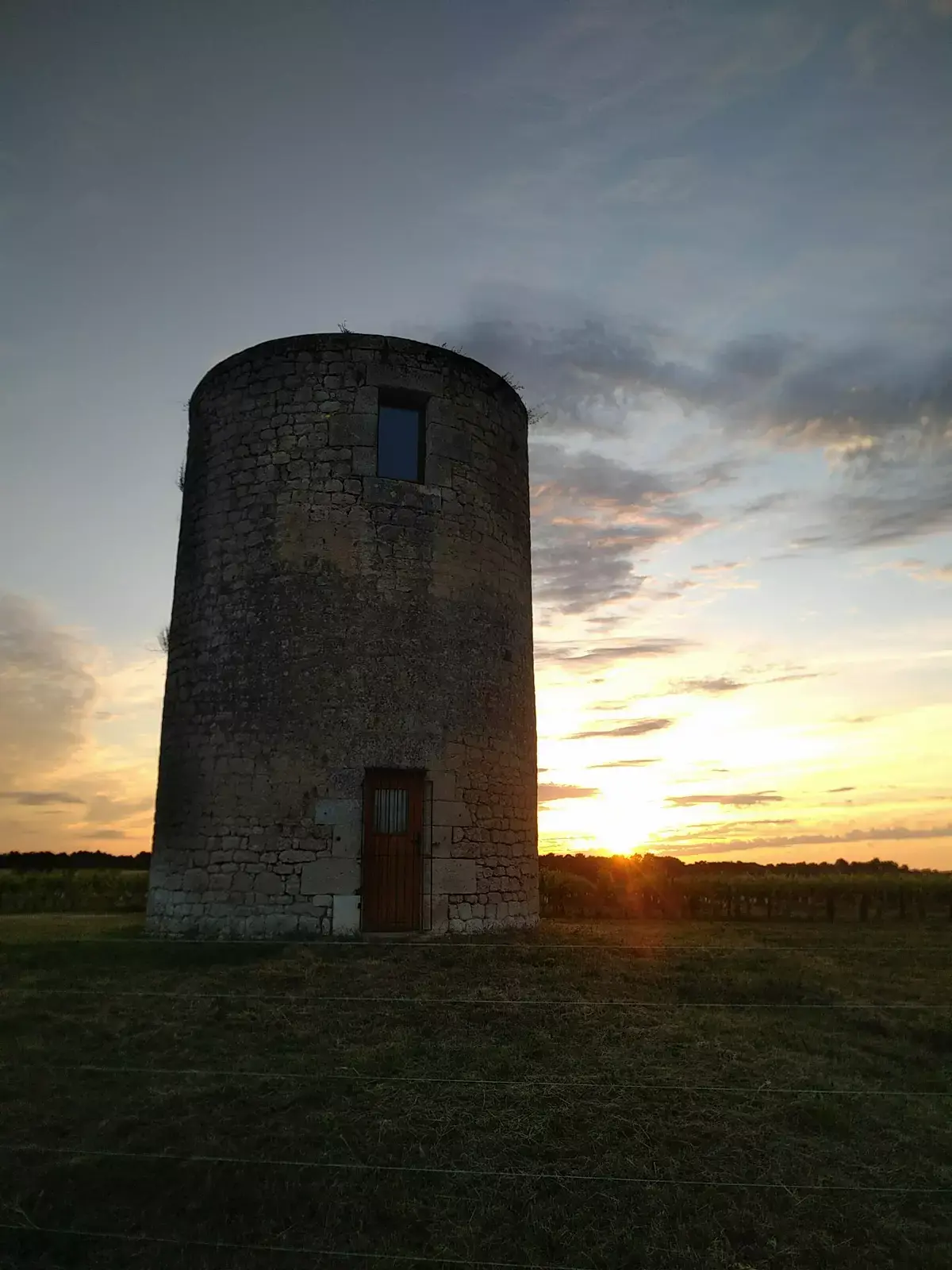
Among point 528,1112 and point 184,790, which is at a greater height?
point 184,790

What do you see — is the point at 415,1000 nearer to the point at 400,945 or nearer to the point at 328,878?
the point at 400,945

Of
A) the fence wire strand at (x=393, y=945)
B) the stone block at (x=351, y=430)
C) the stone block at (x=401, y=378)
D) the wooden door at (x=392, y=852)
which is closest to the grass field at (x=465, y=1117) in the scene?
the fence wire strand at (x=393, y=945)

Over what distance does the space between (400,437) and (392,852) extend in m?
5.97

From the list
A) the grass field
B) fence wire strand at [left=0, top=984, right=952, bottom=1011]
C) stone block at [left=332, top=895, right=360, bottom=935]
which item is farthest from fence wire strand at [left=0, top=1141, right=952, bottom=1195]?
stone block at [left=332, top=895, right=360, bottom=935]

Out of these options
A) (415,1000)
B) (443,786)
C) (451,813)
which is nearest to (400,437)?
(443,786)

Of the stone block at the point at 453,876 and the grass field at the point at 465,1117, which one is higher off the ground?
the stone block at the point at 453,876

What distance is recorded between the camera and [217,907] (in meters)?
12.3

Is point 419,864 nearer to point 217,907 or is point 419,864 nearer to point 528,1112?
point 217,907

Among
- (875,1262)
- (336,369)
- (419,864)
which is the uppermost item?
(336,369)

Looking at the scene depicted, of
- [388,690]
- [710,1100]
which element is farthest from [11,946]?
[710,1100]

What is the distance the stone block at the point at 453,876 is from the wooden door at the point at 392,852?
22cm

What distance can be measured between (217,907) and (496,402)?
8555 millimetres

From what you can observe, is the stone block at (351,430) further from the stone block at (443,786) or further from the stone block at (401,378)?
the stone block at (443,786)

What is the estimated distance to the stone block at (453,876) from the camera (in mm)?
12477
